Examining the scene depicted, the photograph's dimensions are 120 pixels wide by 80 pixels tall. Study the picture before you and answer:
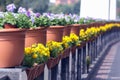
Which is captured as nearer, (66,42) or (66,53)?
(66,53)

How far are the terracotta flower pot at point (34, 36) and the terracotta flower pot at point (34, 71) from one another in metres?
0.39

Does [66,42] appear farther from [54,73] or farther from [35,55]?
[35,55]

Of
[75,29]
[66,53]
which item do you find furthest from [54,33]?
[75,29]

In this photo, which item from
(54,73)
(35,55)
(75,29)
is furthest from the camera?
(75,29)

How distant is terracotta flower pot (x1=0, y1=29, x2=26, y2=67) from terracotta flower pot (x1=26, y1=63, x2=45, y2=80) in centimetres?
17

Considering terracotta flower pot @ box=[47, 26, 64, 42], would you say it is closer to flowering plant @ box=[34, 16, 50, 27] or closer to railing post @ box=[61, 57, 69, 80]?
flowering plant @ box=[34, 16, 50, 27]

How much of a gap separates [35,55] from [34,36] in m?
0.58

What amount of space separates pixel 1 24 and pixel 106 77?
30.5 ft

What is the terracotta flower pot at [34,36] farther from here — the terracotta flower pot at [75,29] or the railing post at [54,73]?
the terracotta flower pot at [75,29]

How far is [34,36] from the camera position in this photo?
675 centimetres

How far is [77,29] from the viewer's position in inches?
488

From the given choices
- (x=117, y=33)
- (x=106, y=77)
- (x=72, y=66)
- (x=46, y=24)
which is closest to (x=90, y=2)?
(x=117, y=33)

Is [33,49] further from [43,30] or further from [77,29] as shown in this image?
[77,29]

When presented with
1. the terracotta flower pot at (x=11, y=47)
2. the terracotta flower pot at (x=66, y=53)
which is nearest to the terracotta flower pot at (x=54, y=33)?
the terracotta flower pot at (x=66, y=53)
